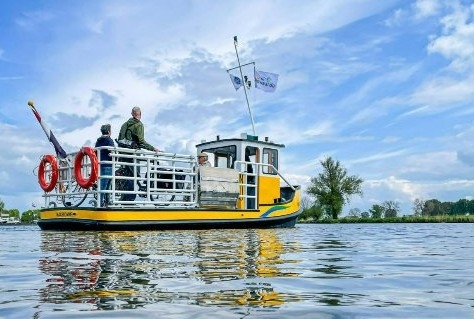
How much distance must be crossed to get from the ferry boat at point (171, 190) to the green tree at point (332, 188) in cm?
3733

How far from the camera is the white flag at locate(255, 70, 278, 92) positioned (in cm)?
1767

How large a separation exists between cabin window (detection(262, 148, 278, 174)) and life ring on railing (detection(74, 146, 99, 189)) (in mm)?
5626

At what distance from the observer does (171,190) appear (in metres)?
11.8

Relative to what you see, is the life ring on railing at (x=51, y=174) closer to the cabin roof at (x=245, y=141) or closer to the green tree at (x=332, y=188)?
the cabin roof at (x=245, y=141)

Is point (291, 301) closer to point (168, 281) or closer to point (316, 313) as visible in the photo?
point (316, 313)

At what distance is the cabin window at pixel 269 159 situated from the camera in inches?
595

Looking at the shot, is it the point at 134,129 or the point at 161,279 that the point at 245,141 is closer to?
the point at 134,129

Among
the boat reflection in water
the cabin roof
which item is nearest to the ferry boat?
the cabin roof

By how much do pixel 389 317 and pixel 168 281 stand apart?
1266 millimetres

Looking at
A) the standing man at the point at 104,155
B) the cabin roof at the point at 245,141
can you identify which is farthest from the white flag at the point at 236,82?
the standing man at the point at 104,155

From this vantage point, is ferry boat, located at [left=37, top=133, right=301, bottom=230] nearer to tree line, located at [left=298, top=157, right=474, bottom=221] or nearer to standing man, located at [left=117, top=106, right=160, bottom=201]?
standing man, located at [left=117, top=106, right=160, bottom=201]

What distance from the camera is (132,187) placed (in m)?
12.2

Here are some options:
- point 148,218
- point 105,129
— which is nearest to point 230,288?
point 148,218

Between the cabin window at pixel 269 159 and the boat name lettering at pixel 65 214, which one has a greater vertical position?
the cabin window at pixel 269 159
